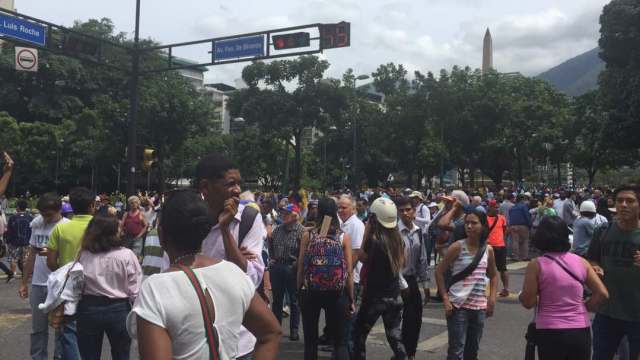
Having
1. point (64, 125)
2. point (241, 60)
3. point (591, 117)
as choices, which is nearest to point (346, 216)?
point (241, 60)

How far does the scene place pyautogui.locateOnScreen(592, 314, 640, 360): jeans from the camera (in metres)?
4.72

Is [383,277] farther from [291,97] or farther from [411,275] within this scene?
[291,97]

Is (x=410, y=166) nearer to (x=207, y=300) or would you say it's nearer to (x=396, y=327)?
(x=396, y=327)

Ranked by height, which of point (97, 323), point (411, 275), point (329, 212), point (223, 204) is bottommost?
point (97, 323)

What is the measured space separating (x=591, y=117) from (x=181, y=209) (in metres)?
39.3

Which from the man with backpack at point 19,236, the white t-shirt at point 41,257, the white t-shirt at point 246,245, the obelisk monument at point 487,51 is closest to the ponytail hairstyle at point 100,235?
the white t-shirt at point 41,257

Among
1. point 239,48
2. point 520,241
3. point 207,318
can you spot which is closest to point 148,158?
point 239,48

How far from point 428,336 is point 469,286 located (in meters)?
2.66

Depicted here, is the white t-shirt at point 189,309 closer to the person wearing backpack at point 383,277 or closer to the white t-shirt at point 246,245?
the white t-shirt at point 246,245

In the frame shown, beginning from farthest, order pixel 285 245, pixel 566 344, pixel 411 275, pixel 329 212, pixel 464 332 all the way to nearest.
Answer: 1. pixel 285 245
2. pixel 411 275
3. pixel 329 212
4. pixel 464 332
5. pixel 566 344

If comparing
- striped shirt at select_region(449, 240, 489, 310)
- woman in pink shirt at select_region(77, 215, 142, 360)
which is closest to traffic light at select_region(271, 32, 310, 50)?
striped shirt at select_region(449, 240, 489, 310)

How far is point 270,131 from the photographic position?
4325cm

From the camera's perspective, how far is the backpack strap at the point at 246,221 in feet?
11.6

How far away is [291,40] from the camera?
16719 mm
